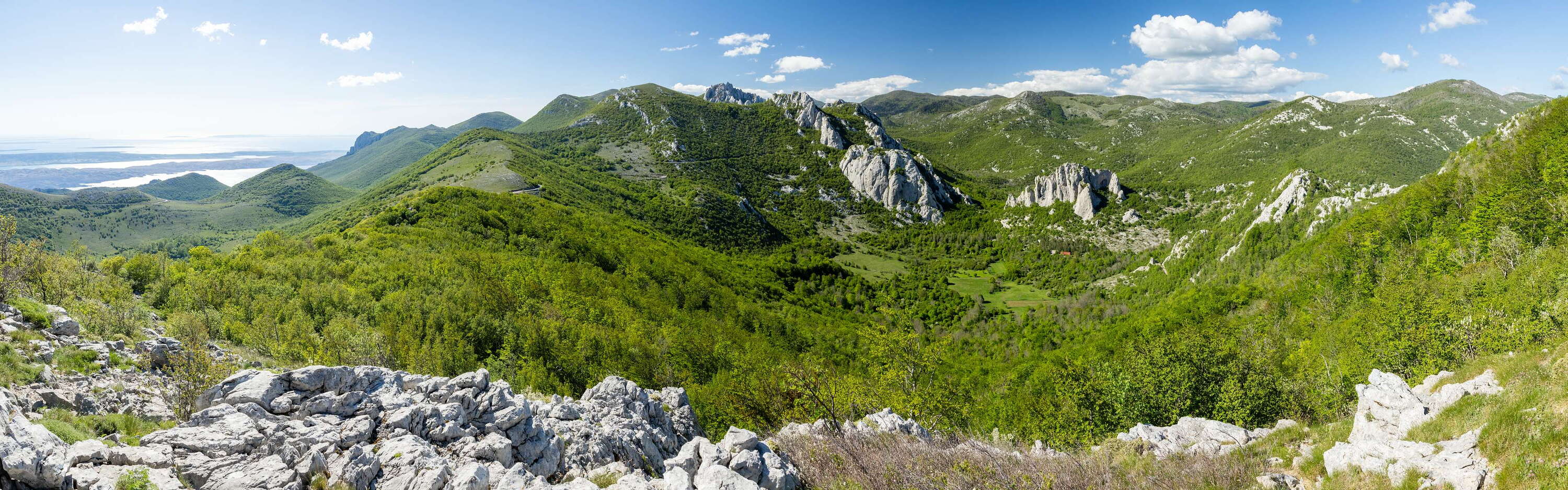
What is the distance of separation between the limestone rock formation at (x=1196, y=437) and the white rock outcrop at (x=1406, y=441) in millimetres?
3816

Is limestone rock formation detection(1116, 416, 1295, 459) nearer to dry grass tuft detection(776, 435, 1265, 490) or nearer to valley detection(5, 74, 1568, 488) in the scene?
valley detection(5, 74, 1568, 488)

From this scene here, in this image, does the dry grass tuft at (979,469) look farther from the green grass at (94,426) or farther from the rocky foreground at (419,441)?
the green grass at (94,426)

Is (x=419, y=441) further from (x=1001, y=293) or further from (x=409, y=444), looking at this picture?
(x=1001, y=293)

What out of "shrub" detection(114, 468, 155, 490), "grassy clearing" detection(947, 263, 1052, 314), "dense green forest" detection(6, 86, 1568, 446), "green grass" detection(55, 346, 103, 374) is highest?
"green grass" detection(55, 346, 103, 374)

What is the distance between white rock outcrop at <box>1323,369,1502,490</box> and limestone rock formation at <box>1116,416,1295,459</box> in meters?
3.82

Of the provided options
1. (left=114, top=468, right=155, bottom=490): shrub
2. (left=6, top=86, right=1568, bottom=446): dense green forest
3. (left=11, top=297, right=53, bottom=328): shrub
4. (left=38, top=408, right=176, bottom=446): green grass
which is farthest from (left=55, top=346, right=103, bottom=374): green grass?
(left=114, top=468, right=155, bottom=490): shrub

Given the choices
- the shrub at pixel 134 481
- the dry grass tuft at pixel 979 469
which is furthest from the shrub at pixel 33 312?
the dry grass tuft at pixel 979 469

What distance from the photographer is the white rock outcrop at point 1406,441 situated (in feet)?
43.2

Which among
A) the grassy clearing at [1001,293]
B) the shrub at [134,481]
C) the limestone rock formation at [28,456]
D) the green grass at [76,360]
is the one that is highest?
the limestone rock formation at [28,456]

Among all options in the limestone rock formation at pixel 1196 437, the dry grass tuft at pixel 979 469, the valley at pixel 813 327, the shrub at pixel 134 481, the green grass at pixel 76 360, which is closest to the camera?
the shrub at pixel 134 481

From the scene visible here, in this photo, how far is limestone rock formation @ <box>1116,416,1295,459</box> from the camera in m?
21.3

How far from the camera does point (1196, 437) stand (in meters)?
23.9

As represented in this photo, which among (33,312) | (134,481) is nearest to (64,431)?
(134,481)

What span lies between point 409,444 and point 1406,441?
29552 mm
